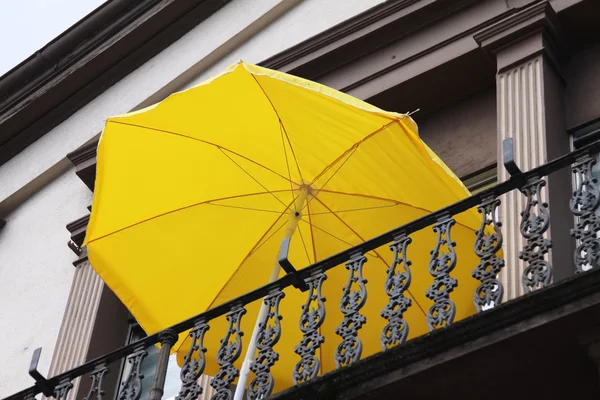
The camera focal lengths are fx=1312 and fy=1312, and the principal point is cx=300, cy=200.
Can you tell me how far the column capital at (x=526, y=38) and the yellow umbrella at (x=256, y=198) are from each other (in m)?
2.59

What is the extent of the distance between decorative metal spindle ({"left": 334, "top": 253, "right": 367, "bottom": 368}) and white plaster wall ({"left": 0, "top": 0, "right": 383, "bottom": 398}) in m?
5.50

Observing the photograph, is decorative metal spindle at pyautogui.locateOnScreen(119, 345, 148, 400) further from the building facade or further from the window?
the building facade

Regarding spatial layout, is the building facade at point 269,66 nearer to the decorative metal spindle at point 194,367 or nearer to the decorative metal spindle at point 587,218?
the decorative metal spindle at point 587,218

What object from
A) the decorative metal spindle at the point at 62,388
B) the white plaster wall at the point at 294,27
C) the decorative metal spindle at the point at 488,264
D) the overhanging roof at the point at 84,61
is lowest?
the decorative metal spindle at the point at 62,388

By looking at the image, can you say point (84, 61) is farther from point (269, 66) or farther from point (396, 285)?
point (396, 285)

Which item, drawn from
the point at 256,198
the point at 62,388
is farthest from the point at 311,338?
the point at 62,388

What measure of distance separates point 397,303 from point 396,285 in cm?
19

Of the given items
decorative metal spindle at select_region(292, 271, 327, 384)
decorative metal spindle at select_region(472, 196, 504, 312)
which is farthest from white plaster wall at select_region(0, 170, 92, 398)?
decorative metal spindle at select_region(472, 196, 504, 312)

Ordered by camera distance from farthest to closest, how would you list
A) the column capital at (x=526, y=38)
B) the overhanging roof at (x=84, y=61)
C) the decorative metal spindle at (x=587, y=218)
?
the overhanging roof at (x=84, y=61) < the column capital at (x=526, y=38) < the decorative metal spindle at (x=587, y=218)

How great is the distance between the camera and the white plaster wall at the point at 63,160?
14703 mm

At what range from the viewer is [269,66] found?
14.5m

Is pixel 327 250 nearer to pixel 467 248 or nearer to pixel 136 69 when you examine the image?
pixel 467 248

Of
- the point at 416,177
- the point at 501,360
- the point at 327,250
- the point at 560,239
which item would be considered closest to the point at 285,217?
the point at 327,250

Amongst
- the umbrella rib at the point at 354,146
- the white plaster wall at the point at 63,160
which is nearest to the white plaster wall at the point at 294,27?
the white plaster wall at the point at 63,160
